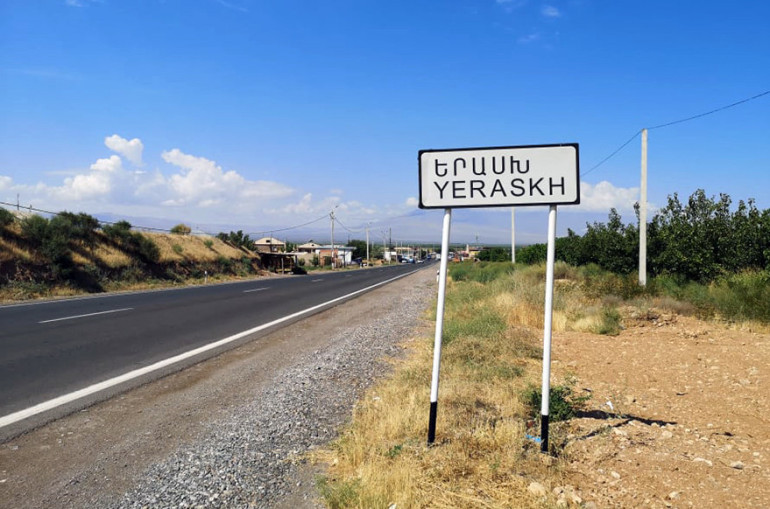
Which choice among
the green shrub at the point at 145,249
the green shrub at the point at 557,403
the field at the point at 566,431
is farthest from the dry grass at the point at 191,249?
the green shrub at the point at 557,403

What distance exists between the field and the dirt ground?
0.05 feet

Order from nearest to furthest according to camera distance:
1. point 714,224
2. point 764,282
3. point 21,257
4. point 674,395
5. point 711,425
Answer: point 711,425 → point 674,395 → point 764,282 → point 714,224 → point 21,257

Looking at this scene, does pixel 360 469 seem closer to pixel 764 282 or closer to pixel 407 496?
pixel 407 496

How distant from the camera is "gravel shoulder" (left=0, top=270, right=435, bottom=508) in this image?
11.9ft

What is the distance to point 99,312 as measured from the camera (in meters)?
14.8

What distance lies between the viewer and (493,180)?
14.7ft

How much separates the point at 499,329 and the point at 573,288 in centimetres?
941

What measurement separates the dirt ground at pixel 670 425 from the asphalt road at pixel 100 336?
18.9ft

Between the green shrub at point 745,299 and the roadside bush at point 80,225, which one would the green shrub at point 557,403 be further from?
the roadside bush at point 80,225

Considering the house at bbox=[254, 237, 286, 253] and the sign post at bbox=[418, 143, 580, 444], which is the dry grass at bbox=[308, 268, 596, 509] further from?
the house at bbox=[254, 237, 286, 253]

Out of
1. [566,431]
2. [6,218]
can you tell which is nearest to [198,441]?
[566,431]

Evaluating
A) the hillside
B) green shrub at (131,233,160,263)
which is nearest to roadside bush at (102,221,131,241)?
the hillside

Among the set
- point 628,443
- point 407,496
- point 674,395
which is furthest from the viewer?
point 674,395

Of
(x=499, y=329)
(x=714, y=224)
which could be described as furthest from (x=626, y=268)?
(x=499, y=329)
